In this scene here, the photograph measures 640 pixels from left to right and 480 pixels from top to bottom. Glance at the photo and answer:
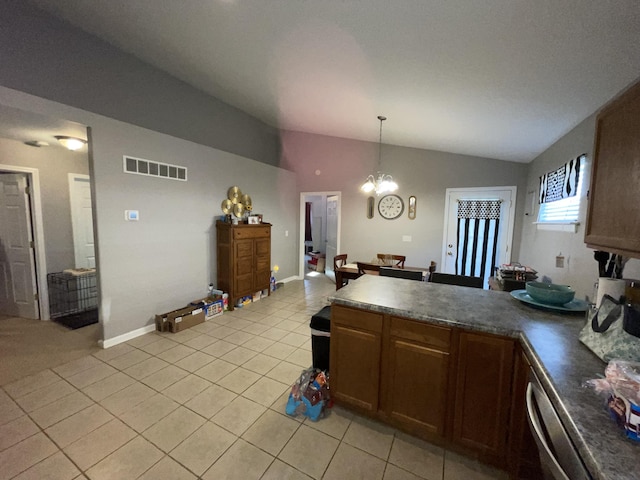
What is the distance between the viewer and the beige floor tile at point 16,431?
1698 millimetres

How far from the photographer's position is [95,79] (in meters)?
2.88

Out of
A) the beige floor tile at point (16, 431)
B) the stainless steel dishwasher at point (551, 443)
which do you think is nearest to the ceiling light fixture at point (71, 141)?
the beige floor tile at point (16, 431)

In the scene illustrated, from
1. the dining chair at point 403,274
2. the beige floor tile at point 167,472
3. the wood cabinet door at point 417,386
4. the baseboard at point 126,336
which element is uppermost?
the dining chair at point 403,274

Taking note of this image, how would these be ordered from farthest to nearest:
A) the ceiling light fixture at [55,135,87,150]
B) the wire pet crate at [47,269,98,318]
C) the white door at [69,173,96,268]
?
1. the white door at [69,173,96,268]
2. the wire pet crate at [47,269,98,318]
3. the ceiling light fixture at [55,135,87,150]

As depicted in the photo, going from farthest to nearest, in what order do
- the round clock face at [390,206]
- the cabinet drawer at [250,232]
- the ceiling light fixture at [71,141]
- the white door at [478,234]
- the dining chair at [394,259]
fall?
the round clock face at [390,206], the dining chair at [394,259], the white door at [478,234], the cabinet drawer at [250,232], the ceiling light fixture at [71,141]

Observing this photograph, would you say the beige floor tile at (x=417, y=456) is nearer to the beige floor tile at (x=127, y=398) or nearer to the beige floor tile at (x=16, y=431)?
the beige floor tile at (x=127, y=398)

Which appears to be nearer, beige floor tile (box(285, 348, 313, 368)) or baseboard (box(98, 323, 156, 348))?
beige floor tile (box(285, 348, 313, 368))

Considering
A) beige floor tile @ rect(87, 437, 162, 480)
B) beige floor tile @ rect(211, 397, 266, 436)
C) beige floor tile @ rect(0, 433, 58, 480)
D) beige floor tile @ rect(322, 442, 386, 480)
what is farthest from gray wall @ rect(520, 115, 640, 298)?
beige floor tile @ rect(0, 433, 58, 480)

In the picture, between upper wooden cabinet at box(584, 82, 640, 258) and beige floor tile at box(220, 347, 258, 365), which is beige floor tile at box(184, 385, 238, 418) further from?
upper wooden cabinet at box(584, 82, 640, 258)

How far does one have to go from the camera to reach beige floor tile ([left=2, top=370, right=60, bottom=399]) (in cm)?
216

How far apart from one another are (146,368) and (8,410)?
34.3 inches

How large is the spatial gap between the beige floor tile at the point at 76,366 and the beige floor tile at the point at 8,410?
0.35 m

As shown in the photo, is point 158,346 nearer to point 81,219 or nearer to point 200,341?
point 200,341

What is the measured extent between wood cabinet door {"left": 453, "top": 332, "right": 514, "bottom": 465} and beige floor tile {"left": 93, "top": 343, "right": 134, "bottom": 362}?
126 inches
